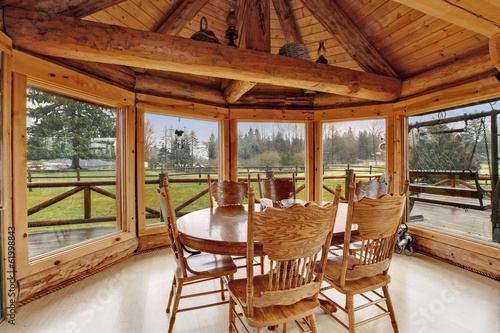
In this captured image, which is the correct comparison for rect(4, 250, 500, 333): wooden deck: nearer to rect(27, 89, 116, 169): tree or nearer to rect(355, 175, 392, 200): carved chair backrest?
rect(355, 175, 392, 200): carved chair backrest

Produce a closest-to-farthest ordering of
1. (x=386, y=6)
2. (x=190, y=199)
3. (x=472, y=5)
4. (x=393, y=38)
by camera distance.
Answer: (x=472, y=5) → (x=386, y=6) → (x=393, y=38) → (x=190, y=199)

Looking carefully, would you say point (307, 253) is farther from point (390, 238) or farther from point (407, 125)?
point (407, 125)

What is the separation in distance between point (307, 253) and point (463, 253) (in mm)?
2854

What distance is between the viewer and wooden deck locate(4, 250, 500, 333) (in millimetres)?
1914

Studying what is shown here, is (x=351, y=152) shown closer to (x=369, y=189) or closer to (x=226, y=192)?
(x=369, y=189)

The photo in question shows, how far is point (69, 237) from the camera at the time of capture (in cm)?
280

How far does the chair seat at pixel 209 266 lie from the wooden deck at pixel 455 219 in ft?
10.0

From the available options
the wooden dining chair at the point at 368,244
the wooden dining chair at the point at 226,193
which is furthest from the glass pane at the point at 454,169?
the wooden dining chair at the point at 226,193

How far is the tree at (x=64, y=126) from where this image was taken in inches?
97.7

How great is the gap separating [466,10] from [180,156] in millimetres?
3606

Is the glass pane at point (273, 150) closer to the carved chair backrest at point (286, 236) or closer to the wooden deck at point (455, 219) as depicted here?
the wooden deck at point (455, 219)

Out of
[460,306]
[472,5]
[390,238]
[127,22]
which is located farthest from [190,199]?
[472,5]

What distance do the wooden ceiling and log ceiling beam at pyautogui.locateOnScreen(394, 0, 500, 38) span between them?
99 cm

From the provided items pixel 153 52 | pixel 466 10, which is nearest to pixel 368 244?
pixel 466 10
